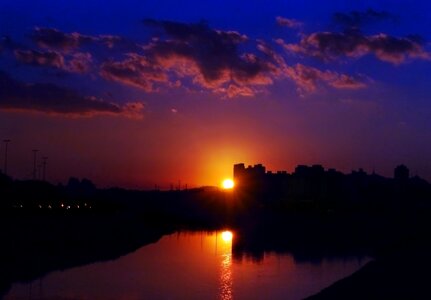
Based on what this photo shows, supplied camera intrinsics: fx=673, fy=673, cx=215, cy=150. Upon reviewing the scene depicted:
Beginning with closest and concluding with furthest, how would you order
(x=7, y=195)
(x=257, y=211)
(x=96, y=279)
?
1. (x=96, y=279)
2. (x=7, y=195)
3. (x=257, y=211)

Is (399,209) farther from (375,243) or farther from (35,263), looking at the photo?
(35,263)

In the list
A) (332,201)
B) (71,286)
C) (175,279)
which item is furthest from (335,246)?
(332,201)

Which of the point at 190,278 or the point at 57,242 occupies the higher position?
the point at 57,242

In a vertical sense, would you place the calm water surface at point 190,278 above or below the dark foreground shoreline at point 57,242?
below

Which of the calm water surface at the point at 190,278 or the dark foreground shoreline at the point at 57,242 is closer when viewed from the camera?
the calm water surface at the point at 190,278

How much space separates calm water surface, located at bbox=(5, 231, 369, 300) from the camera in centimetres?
2962

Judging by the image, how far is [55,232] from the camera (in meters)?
54.9

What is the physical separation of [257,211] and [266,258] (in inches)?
4109

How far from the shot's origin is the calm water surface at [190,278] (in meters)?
29.6

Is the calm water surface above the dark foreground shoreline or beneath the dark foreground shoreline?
beneath

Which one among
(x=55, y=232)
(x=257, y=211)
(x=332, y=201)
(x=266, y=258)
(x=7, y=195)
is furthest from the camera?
(x=332, y=201)

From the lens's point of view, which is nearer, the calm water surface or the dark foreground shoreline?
the calm water surface

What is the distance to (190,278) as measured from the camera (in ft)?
117

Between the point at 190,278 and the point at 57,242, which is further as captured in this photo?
the point at 57,242
